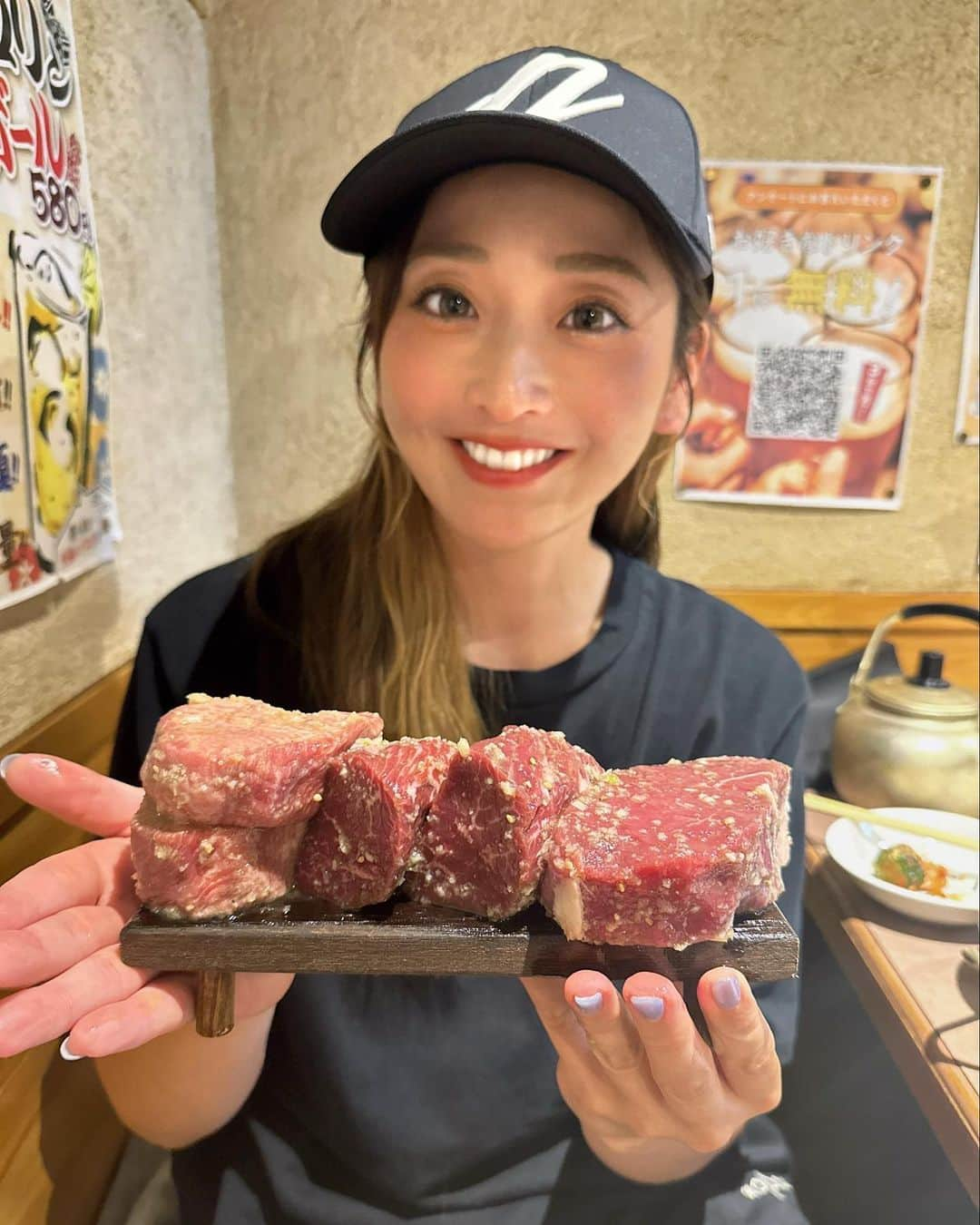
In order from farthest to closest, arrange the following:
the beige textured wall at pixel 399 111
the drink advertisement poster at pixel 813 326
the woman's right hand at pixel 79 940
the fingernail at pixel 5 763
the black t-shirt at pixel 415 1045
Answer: the drink advertisement poster at pixel 813 326, the black t-shirt at pixel 415 1045, the beige textured wall at pixel 399 111, the fingernail at pixel 5 763, the woman's right hand at pixel 79 940

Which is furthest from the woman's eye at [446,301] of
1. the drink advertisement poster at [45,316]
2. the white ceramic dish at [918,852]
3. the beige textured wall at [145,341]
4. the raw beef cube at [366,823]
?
the white ceramic dish at [918,852]

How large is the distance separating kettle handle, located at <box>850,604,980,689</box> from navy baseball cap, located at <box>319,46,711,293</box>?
874 millimetres

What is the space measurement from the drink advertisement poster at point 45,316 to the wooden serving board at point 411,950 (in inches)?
16.6

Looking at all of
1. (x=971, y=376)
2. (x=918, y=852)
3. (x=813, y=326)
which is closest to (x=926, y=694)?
(x=918, y=852)

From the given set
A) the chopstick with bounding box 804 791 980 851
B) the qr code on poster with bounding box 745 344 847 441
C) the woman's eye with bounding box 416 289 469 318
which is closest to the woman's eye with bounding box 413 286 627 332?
the woman's eye with bounding box 416 289 469 318

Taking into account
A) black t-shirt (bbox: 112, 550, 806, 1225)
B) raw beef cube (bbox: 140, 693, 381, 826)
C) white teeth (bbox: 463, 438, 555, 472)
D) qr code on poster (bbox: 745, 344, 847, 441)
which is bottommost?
black t-shirt (bbox: 112, 550, 806, 1225)

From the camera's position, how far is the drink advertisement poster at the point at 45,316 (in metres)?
0.74

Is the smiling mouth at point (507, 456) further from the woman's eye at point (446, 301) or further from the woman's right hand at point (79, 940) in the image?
the woman's right hand at point (79, 940)

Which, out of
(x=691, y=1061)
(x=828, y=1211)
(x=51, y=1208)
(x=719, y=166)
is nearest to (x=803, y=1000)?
(x=828, y=1211)

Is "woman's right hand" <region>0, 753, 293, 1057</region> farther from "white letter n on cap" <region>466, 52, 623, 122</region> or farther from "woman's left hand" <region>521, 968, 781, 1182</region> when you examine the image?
"white letter n on cap" <region>466, 52, 623, 122</region>

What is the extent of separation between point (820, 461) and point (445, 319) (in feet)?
2.54

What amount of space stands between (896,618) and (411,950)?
1.19m

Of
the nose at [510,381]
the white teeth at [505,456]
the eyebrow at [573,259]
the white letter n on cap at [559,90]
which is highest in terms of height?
the white letter n on cap at [559,90]

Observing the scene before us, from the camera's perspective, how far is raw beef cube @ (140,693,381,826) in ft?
2.01
